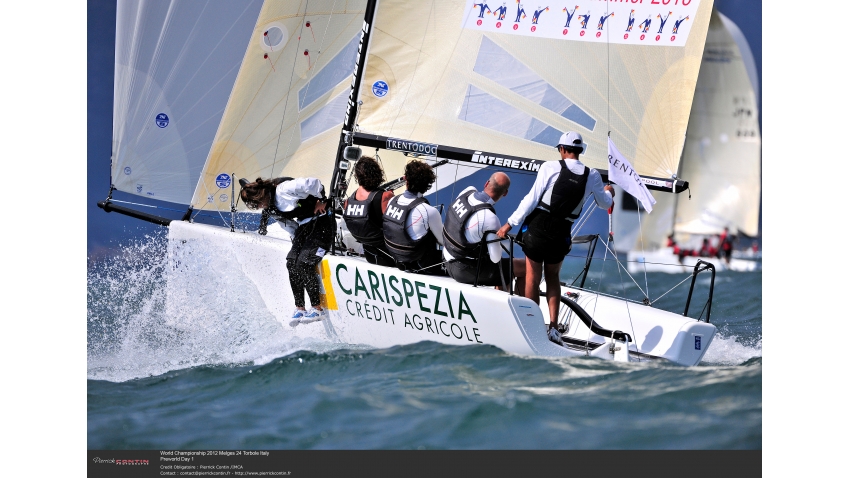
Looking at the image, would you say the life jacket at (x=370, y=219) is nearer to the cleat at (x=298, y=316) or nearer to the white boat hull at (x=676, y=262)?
the cleat at (x=298, y=316)

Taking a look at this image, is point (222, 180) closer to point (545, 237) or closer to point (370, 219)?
point (370, 219)

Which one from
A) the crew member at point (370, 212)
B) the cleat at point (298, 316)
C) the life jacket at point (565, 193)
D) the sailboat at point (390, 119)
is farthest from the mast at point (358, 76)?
the life jacket at point (565, 193)

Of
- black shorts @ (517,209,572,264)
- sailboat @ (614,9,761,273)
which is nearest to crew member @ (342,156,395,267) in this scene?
black shorts @ (517,209,572,264)

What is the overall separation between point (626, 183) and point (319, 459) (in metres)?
1.96

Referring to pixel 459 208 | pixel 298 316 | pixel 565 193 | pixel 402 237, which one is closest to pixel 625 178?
pixel 565 193

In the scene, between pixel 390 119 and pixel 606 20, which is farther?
pixel 390 119

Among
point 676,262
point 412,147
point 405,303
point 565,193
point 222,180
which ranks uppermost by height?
point 412,147

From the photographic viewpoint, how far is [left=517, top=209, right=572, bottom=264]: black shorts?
13.1 feet

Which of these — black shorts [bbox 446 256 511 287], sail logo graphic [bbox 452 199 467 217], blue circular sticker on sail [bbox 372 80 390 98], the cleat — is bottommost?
the cleat

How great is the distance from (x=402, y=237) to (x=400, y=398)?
117cm

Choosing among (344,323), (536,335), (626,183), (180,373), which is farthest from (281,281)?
(626,183)

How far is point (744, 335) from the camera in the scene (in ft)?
17.7

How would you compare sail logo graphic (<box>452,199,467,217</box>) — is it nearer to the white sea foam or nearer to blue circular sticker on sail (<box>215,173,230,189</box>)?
the white sea foam

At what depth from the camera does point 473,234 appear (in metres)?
4.18
